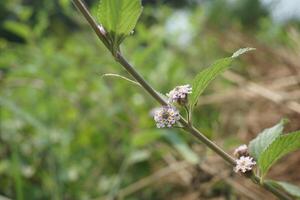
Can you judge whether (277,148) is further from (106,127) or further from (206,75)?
(106,127)

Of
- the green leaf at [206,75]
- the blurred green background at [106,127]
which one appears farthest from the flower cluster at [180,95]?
the blurred green background at [106,127]

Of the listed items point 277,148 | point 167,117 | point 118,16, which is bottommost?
point 277,148

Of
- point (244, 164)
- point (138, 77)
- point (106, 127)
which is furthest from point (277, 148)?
point (106, 127)

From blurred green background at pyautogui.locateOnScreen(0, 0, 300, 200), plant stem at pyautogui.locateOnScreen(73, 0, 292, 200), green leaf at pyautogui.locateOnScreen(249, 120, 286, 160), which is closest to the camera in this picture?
plant stem at pyautogui.locateOnScreen(73, 0, 292, 200)

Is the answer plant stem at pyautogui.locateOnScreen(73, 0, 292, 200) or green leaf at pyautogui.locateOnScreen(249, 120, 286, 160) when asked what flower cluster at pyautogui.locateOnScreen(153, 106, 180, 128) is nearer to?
plant stem at pyautogui.locateOnScreen(73, 0, 292, 200)

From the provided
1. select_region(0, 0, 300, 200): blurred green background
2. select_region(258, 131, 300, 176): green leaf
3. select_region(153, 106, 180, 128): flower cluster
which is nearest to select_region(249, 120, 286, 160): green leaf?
select_region(258, 131, 300, 176): green leaf

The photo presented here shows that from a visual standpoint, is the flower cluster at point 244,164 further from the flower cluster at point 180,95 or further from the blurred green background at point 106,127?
the blurred green background at point 106,127
